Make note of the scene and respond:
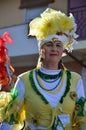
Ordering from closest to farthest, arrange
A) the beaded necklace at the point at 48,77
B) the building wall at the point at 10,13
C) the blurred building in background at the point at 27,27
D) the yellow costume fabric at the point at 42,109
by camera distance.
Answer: the yellow costume fabric at the point at 42,109, the beaded necklace at the point at 48,77, the blurred building in background at the point at 27,27, the building wall at the point at 10,13

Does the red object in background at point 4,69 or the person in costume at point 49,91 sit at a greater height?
the person in costume at point 49,91

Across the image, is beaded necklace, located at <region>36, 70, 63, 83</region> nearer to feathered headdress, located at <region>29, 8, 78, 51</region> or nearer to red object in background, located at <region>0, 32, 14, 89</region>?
feathered headdress, located at <region>29, 8, 78, 51</region>

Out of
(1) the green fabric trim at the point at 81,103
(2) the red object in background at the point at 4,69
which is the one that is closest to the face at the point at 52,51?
(1) the green fabric trim at the point at 81,103

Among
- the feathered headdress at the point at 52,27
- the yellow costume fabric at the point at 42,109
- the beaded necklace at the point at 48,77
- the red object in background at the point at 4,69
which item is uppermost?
the feathered headdress at the point at 52,27

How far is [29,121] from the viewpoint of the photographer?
4.14m

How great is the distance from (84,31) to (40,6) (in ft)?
8.96

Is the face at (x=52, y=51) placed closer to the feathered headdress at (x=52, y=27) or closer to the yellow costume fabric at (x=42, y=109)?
the feathered headdress at (x=52, y=27)

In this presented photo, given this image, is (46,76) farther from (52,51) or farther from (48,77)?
Answer: (52,51)

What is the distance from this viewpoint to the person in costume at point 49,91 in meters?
4.11

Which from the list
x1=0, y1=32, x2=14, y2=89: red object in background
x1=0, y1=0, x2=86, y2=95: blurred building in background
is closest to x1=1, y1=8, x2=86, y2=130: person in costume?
x1=0, y1=32, x2=14, y2=89: red object in background

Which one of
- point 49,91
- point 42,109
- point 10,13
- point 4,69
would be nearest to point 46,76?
point 49,91

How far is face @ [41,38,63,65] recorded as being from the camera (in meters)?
4.14

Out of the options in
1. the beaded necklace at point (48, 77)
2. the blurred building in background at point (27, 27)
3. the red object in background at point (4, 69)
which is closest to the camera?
the beaded necklace at point (48, 77)

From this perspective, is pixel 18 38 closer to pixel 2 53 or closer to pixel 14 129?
pixel 2 53
